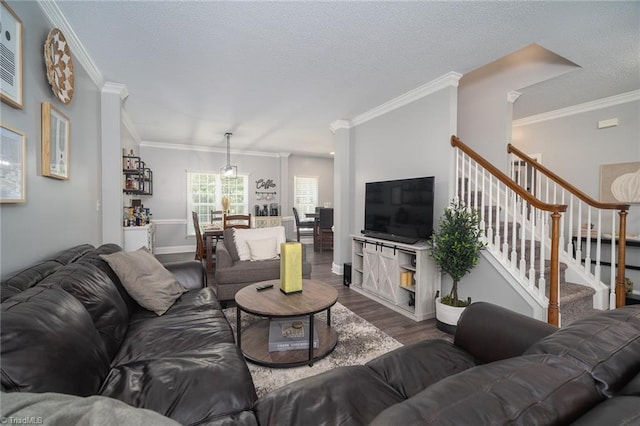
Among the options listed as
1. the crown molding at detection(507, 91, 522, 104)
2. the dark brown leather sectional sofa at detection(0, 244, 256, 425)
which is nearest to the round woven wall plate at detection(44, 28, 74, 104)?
the dark brown leather sectional sofa at detection(0, 244, 256, 425)

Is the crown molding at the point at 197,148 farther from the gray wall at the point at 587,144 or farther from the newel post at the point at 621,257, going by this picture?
the newel post at the point at 621,257

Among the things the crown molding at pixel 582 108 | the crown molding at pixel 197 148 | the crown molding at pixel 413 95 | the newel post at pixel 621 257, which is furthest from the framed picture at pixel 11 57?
the crown molding at pixel 582 108

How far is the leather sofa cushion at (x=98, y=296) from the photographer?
4.70 ft

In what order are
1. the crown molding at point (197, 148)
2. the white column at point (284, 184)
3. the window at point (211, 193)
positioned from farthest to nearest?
the white column at point (284, 184) < the window at point (211, 193) < the crown molding at point (197, 148)

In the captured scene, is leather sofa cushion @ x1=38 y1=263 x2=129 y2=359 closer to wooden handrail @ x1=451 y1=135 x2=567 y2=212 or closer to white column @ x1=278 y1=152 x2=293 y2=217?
wooden handrail @ x1=451 y1=135 x2=567 y2=212

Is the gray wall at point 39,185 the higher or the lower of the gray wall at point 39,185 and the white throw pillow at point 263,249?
the higher

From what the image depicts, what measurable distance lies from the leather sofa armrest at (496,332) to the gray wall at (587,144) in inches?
159

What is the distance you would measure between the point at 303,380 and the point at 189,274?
6.27ft

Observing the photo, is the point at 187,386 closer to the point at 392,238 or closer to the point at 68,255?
the point at 68,255

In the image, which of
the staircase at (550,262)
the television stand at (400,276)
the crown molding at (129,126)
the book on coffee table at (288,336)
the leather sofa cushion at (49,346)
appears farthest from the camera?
the crown molding at (129,126)

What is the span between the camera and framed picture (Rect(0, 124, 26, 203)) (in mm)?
1442

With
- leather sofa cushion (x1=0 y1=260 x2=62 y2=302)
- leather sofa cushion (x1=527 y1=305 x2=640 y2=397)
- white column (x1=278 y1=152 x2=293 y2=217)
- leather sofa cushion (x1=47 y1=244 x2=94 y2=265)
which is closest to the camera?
leather sofa cushion (x1=527 y1=305 x2=640 y2=397)

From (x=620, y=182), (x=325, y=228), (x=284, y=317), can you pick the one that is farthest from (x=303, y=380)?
(x=325, y=228)

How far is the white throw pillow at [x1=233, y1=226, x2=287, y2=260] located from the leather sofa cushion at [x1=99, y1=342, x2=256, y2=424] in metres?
2.24
